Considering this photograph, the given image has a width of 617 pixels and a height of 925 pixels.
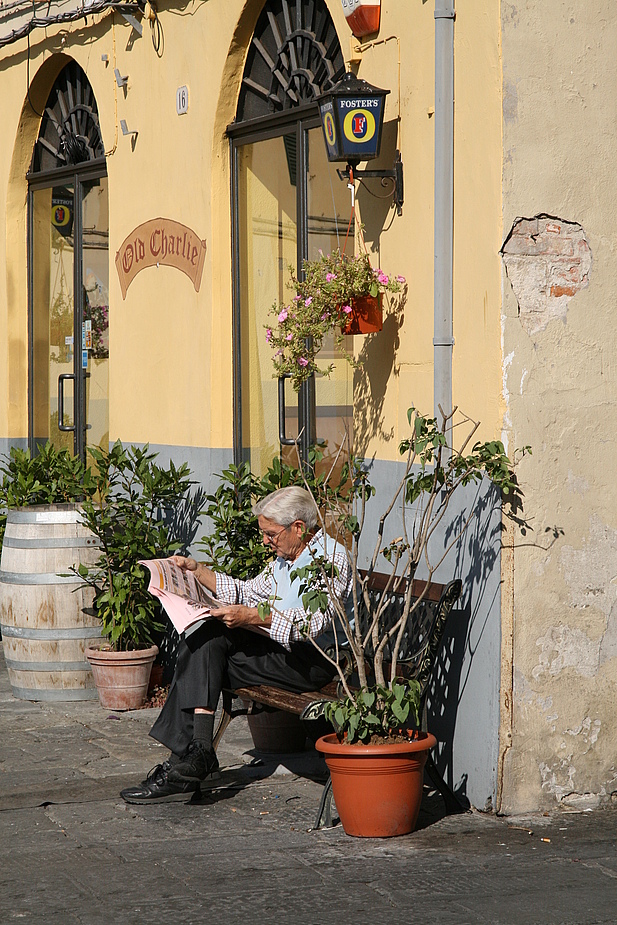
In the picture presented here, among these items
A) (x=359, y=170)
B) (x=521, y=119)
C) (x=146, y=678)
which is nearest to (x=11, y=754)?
(x=146, y=678)

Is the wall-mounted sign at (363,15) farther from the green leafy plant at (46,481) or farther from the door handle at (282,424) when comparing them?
the green leafy plant at (46,481)

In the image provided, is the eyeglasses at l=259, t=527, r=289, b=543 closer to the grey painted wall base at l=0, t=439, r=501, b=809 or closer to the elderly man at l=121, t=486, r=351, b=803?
the elderly man at l=121, t=486, r=351, b=803

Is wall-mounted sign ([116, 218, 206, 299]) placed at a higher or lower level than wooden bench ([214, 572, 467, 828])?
higher

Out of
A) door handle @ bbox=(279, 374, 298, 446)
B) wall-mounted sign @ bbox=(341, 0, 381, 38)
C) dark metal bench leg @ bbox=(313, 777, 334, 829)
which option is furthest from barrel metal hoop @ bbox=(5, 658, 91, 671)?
wall-mounted sign @ bbox=(341, 0, 381, 38)

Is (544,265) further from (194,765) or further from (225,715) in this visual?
(194,765)

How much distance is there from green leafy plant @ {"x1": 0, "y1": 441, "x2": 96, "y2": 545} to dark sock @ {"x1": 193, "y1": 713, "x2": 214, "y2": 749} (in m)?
2.30

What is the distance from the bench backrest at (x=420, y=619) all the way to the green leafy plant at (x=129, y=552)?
1717 millimetres

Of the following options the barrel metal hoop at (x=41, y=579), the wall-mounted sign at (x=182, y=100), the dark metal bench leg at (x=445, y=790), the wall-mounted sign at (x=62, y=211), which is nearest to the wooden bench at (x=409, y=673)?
the dark metal bench leg at (x=445, y=790)

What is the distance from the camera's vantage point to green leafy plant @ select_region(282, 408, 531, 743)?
4473 millimetres

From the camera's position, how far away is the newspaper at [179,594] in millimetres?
4715

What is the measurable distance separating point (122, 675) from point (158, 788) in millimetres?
1765

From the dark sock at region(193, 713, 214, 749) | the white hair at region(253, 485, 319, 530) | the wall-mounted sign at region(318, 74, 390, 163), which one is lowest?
the dark sock at region(193, 713, 214, 749)

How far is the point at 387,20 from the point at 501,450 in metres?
2.01

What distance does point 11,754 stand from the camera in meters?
5.76
